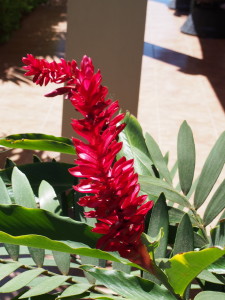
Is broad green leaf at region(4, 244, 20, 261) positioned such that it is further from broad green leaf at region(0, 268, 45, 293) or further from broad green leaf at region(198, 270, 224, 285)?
broad green leaf at region(198, 270, 224, 285)

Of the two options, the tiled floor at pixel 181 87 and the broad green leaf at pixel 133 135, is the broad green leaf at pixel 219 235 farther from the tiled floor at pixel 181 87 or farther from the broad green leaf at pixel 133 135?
the tiled floor at pixel 181 87

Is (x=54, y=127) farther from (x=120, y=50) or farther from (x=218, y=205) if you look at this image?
(x=218, y=205)

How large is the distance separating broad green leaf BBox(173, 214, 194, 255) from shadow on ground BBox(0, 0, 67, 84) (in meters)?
5.80

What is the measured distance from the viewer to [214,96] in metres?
6.91

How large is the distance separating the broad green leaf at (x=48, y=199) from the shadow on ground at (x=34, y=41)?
5465mm

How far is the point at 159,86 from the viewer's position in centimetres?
710

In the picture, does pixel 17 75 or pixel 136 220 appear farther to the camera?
pixel 17 75

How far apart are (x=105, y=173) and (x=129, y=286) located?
362 millimetres

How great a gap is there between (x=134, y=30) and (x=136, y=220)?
118 inches

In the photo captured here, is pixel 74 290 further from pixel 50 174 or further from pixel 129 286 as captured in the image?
pixel 50 174

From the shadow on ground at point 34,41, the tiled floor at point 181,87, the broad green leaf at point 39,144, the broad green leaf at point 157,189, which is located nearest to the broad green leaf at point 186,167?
the broad green leaf at point 157,189

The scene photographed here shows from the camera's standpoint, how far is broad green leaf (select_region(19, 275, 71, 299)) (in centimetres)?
123

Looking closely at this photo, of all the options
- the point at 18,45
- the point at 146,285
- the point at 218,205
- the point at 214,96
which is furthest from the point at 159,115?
the point at 146,285

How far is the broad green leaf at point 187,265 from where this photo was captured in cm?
96
